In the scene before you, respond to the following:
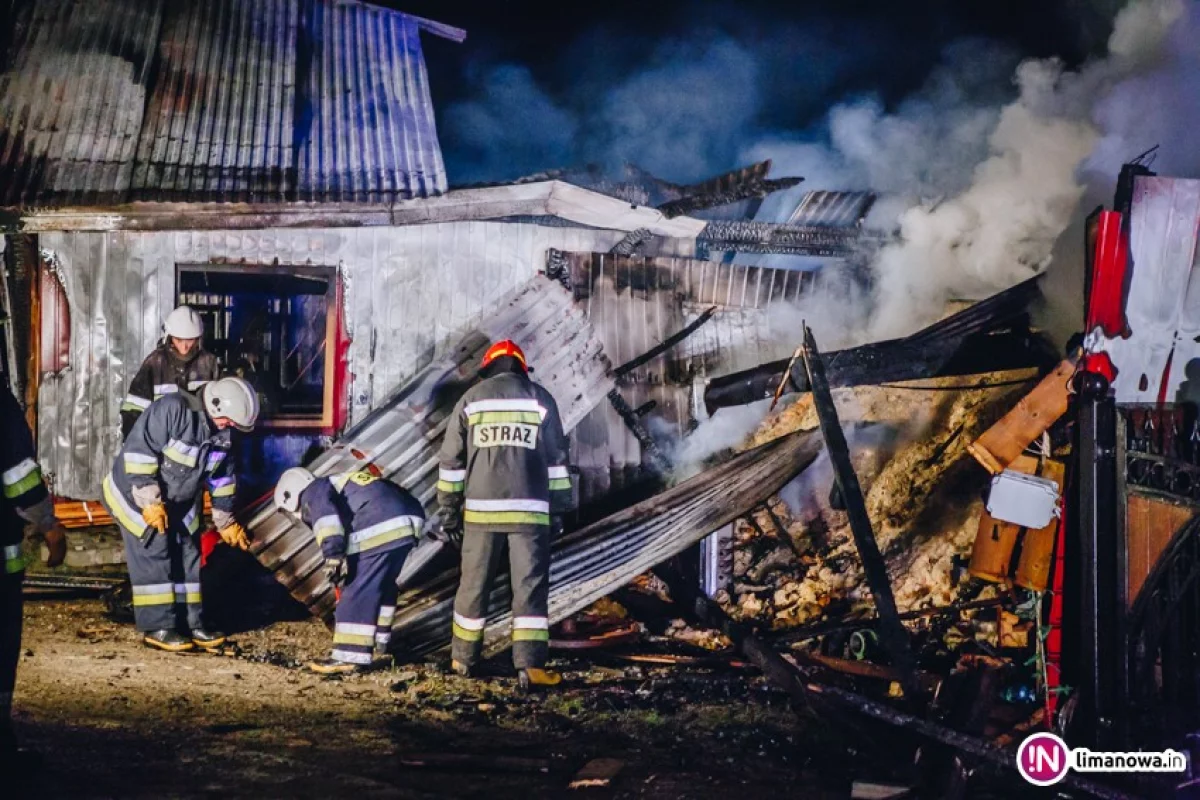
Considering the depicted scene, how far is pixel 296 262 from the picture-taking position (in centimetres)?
848

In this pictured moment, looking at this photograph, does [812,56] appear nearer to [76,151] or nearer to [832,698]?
[76,151]

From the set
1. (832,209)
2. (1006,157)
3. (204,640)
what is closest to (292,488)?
(204,640)

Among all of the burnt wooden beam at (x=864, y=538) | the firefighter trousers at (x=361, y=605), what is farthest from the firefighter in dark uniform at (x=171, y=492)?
the burnt wooden beam at (x=864, y=538)

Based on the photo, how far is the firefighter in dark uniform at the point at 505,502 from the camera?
230 inches

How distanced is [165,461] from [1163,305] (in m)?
6.04

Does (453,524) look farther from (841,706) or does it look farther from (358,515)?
(841,706)

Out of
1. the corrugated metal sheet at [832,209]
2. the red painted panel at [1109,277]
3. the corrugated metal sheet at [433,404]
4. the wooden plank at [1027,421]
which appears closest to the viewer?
the red painted panel at [1109,277]

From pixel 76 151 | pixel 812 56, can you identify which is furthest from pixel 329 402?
pixel 812 56

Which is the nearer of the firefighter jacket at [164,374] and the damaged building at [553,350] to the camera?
the damaged building at [553,350]

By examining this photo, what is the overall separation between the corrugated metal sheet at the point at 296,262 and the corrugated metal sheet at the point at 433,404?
0.35 meters

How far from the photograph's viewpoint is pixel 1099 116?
21.0 feet

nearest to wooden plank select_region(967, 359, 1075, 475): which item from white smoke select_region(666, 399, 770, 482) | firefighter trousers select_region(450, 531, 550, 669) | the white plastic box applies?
the white plastic box

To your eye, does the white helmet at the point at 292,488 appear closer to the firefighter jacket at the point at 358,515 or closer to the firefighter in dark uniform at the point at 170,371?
the firefighter jacket at the point at 358,515

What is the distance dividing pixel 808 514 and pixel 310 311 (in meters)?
5.10
